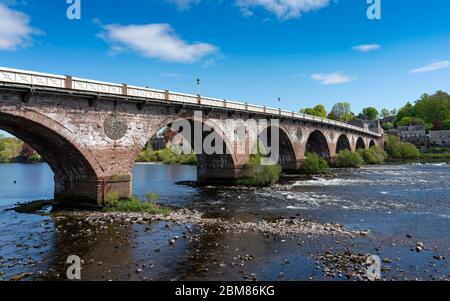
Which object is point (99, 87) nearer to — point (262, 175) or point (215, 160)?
point (215, 160)

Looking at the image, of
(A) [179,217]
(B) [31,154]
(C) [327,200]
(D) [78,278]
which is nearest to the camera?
(D) [78,278]

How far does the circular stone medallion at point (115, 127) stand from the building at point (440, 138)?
138782 mm

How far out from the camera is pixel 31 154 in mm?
133250

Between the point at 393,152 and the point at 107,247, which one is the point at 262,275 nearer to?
the point at 107,247

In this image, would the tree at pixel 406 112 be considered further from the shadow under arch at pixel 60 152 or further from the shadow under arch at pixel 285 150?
the shadow under arch at pixel 60 152

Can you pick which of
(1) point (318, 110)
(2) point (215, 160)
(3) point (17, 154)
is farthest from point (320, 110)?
(3) point (17, 154)

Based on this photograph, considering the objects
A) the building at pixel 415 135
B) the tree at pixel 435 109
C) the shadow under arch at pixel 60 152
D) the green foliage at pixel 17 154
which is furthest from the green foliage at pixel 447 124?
the green foliage at pixel 17 154

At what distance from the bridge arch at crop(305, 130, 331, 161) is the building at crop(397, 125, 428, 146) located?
80075 millimetres

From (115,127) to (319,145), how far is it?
5994cm

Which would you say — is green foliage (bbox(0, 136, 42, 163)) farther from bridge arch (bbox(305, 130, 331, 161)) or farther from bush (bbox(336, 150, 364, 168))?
bush (bbox(336, 150, 364, 168))

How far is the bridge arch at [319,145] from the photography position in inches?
3032

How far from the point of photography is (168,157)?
372 ft

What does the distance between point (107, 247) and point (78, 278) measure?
4.10m

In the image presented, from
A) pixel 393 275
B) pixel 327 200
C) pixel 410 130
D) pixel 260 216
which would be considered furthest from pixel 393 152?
pixel 393 275
